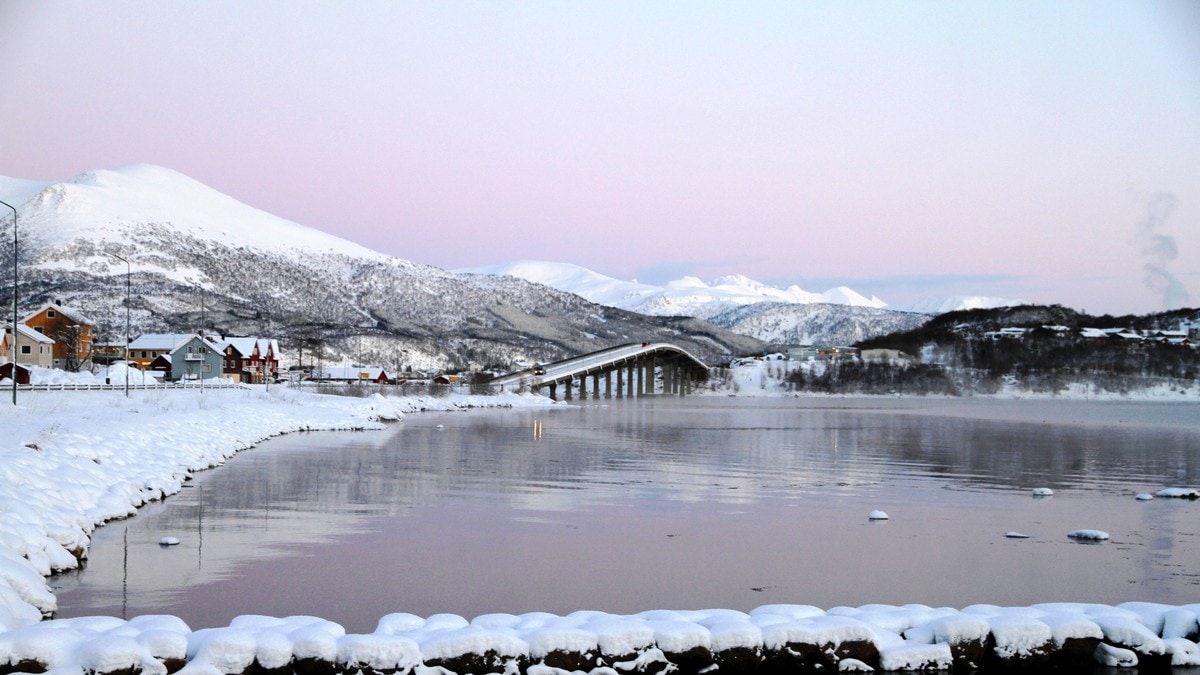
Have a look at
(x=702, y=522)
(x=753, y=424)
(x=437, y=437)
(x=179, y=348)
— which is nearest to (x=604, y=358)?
(x=179, y=348)

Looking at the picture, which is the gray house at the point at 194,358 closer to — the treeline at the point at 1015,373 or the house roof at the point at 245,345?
the house roof at the point at 245,345

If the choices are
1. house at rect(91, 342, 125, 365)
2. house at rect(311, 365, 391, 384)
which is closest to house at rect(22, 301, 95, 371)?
house at rect(91, 342, 125, 365)

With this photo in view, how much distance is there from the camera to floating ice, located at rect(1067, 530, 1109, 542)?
835 inches

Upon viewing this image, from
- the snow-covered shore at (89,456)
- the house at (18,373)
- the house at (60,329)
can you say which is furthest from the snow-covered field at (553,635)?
the house at (60,329)

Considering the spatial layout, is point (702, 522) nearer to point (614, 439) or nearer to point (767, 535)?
point (767, 535)

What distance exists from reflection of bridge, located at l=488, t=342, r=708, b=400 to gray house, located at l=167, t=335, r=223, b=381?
29346mm

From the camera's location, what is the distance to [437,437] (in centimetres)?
5141

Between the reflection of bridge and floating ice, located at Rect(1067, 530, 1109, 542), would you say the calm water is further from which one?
the reflection of bridge

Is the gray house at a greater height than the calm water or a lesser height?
greater

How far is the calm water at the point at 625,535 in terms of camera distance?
15703mm

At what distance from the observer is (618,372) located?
143 metres

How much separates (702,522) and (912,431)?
42.2 metres

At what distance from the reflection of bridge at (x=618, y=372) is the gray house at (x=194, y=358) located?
2935 centimetres

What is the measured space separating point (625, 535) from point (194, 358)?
101 m
